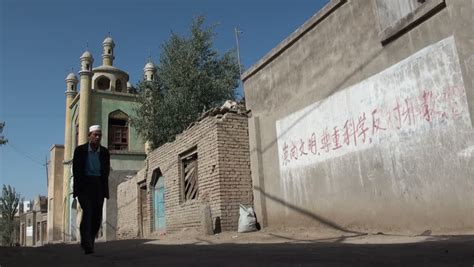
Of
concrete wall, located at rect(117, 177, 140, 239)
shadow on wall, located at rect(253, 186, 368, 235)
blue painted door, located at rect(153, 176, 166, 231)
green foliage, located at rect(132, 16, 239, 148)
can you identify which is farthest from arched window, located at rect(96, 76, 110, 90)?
shadow on wall, located at rect(253, 186, 368, 235)

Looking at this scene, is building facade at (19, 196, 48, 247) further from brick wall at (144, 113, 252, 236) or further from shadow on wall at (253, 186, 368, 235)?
shadow on wall at (253, 186, 368, 235)

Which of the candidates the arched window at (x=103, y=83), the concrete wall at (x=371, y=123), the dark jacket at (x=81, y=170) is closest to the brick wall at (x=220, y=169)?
the concrete wall at (x=371, y=123)

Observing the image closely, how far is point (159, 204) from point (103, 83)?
19940mm

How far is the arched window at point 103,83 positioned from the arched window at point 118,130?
3.79 m

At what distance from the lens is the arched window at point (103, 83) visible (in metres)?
31.0

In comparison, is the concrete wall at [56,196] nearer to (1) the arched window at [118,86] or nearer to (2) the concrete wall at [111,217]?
(1) the arched window at [118,86]

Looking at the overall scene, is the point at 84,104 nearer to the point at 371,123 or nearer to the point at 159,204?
the point at 159,204

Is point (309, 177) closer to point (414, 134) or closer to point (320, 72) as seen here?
point (320, 72)

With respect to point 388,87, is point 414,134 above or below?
below

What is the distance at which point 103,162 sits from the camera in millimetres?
5461

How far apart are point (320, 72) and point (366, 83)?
124 cm

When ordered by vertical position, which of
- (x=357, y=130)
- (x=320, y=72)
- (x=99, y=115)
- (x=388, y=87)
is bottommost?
(x=357, y=130)

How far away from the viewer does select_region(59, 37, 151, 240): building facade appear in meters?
27.1

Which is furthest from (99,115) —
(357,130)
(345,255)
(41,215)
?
(345,255)
